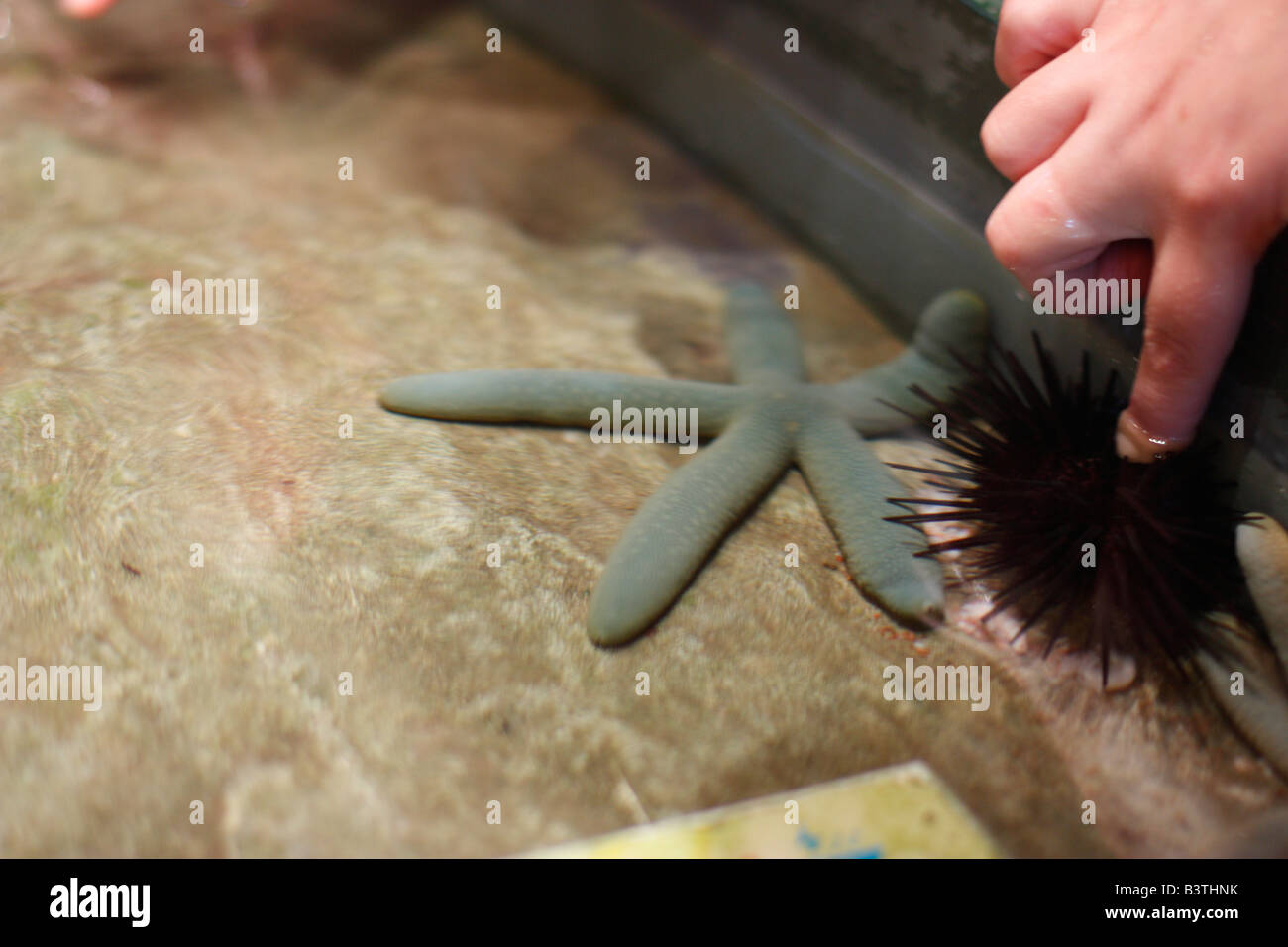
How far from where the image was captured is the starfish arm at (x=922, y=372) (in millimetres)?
2471

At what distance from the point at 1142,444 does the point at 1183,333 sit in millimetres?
254

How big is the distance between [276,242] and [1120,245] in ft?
7.60

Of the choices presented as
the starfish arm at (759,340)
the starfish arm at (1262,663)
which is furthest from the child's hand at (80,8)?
the starfish arm at (1262,663)

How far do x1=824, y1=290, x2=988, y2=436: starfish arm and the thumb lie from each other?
1.79 ft

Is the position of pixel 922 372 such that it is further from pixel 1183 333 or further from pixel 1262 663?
pixel 1262 663

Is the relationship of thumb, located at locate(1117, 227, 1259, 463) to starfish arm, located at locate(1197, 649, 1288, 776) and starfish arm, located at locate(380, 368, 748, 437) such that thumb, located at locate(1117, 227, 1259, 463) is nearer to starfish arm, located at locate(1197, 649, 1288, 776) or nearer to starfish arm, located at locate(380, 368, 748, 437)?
starfish arm, located at locate(1197, 649, 1288, 776)

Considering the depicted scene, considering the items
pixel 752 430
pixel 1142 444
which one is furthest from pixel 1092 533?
pixel 752 430

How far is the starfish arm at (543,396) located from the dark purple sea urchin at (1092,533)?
0.56m

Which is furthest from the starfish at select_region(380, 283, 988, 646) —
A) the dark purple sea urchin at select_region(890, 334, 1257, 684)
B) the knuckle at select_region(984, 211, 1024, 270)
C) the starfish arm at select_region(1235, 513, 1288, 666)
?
the starfish arm at select_region(1235, 513, 1288, 666)

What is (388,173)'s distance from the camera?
137 inches

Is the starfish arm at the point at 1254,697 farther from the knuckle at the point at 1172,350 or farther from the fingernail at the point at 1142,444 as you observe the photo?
the knuckle at the point at 1172,350

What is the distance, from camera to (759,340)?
273cm

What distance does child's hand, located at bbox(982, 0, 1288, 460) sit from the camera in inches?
64.5
